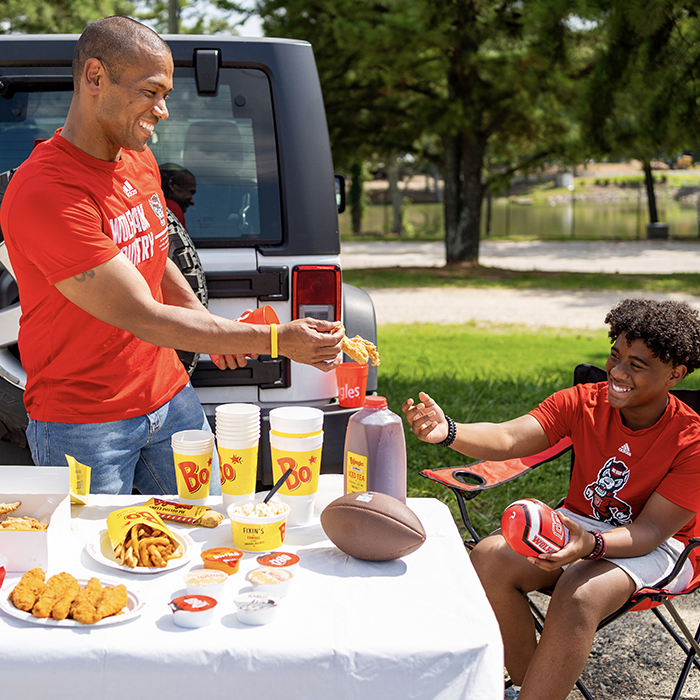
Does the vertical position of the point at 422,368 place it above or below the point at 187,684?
below

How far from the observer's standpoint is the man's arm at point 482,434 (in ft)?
7.88

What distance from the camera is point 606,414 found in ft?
8.68

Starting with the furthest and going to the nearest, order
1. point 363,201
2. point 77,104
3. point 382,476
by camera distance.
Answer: point 363,201
point 77,104
point 382,476

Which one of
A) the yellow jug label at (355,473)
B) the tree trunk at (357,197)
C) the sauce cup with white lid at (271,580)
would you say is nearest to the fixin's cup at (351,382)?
the yellow jug label at (355,473)

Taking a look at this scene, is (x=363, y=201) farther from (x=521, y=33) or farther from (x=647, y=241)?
(x=521, y=33)

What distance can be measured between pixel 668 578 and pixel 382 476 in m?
0.98

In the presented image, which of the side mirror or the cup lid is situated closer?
the cup lid

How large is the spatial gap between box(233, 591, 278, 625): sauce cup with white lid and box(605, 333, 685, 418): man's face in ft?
4.70

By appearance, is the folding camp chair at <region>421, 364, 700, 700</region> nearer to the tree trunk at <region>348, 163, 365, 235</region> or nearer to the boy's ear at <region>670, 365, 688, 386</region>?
the boy's ear at <region>670, 365, 688, 386</region>

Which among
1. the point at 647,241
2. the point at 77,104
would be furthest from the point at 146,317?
the point at 647,241

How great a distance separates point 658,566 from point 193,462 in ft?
4.55

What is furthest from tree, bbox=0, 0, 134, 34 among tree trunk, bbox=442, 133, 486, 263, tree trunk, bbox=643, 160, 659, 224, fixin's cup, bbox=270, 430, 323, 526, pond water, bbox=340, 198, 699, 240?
tree trunk, bbox=643, 160, 659, 224

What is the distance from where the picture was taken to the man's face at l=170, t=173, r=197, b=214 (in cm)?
319

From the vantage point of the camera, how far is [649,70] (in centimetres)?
899
